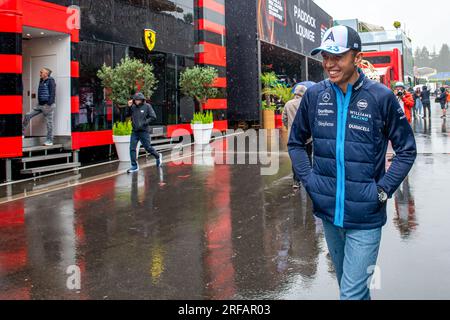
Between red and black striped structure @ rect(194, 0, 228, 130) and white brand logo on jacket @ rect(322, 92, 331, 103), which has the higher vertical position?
red and black striped structure @ rect(194, 0, 228, 130)

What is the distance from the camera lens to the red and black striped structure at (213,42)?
63.6ft

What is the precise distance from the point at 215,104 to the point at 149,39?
5364 mm

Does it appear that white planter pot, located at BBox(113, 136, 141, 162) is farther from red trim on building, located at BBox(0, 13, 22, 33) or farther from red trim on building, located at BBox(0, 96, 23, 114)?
red trim on building, located at BBox(0, 13, 22, 33)

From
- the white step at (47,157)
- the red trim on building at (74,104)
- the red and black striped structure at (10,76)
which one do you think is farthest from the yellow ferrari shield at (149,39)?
the red and black striped structure at (10,76)

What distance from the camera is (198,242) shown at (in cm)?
588

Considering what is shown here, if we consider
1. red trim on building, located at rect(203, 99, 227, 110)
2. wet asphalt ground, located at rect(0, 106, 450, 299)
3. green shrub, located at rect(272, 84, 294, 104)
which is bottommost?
wet asphalt ground, located at rect(0, 106, 450, 299)

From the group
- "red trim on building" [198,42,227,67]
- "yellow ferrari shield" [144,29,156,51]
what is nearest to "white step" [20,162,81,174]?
"yellow ferrari shield" [144,29,156,51]

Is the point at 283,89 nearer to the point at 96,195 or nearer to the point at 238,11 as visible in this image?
the point at 238,11

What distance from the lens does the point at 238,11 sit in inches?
893

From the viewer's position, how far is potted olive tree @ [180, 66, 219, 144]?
17.9 meters

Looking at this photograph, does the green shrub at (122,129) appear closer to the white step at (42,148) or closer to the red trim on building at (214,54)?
the white step at (42,148)

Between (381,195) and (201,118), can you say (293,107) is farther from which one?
(201,118)

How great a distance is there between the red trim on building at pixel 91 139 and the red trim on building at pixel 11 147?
202 centimetres

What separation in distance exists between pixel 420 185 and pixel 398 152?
666 cm
